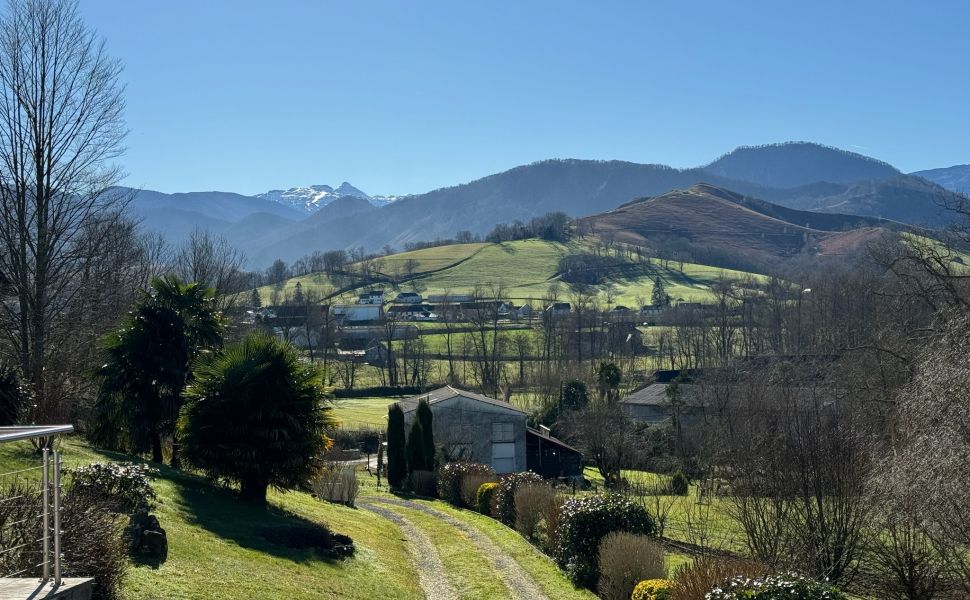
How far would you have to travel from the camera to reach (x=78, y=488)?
12242 mm

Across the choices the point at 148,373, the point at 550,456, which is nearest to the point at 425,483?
the point at 550,456

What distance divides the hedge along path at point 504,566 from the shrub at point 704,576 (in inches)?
196

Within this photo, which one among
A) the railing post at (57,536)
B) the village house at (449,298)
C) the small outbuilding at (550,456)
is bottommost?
the small outbuilding at (550,456)

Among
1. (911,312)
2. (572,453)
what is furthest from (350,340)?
(911,312)

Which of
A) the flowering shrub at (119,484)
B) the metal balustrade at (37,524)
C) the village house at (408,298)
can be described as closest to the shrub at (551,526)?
the flowering shrub at (119,484)

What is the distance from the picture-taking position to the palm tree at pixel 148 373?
24.5 meters

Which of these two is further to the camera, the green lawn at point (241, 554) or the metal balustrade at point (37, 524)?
the green lawn at point (241, 554)

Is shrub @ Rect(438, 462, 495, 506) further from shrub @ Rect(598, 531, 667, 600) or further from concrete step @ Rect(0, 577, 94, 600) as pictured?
concrete step @ Rect(0, 577, 94, 600)

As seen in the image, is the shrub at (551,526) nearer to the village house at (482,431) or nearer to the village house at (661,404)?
the village house at (482,431)

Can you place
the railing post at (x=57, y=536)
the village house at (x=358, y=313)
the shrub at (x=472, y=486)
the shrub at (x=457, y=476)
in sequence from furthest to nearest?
the village house at (x=358, y=313), the shrub at (x=457, y=476), the shrub at (x=472, y=486), the railing post at (x=57, y=536)

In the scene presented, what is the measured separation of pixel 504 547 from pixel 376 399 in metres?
61.3

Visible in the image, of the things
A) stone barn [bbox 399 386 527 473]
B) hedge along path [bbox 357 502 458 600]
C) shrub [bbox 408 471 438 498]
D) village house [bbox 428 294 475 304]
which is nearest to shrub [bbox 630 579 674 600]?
hedge along path [bbox 357 502 458 600]

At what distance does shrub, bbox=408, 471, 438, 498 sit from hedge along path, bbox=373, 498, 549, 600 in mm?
9413

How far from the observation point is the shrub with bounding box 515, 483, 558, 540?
2295 centimetres
